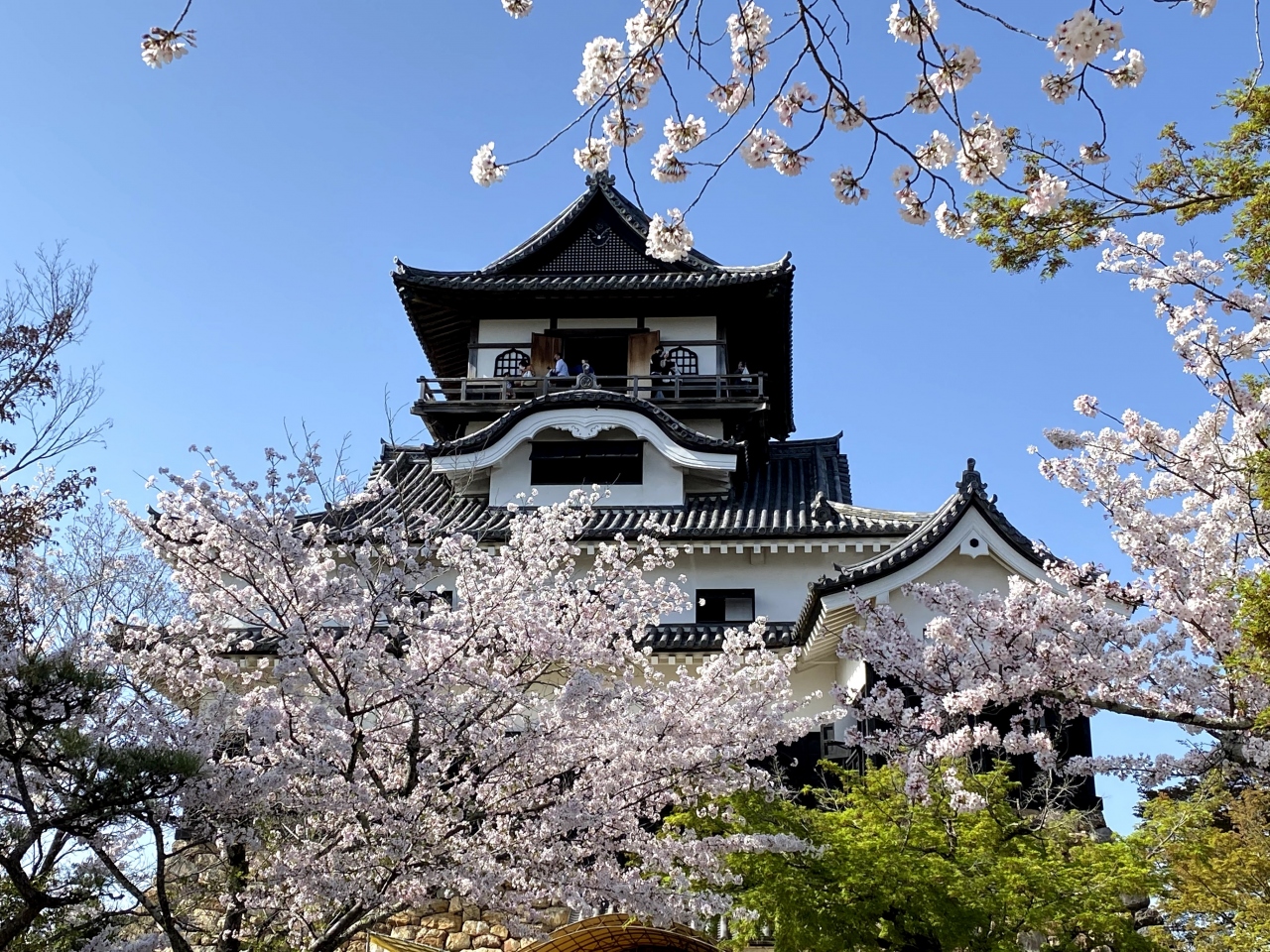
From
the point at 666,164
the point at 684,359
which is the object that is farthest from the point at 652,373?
the point at 666,164

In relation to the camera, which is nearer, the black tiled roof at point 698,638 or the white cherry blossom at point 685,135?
the white cherry blossom at point 685,135

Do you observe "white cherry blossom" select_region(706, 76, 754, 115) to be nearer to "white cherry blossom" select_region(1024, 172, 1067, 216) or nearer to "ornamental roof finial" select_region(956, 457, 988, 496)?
"white cherry blossom" select_region(1024, 172, 1067, 216)

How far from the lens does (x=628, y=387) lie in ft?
63.6

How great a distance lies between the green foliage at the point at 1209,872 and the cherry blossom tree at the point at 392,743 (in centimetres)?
382

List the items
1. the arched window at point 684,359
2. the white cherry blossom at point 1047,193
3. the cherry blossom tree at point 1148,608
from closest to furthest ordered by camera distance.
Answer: the white cherry blossom at point 1047,193, the cherry blossom tree at point 1148,608, the arched window at point 684,359

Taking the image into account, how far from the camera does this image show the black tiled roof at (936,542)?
1311 cm

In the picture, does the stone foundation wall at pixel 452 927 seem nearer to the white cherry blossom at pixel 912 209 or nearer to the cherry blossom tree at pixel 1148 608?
the cherry blossom tree at pixel 1148 608

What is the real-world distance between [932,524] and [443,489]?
337 inches

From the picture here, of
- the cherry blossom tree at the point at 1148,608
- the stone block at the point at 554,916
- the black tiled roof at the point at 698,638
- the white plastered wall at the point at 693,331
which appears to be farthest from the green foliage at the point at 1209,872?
the white plastered wall at the point at 693,331

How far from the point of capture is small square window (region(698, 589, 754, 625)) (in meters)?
16.6

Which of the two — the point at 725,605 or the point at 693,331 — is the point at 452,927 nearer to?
the point at 725,605

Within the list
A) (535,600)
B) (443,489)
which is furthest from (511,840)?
(443,489)

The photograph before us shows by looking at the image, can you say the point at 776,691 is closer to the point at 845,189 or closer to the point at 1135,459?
Result: the point at 1135,459

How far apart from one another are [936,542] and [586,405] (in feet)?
21.4
